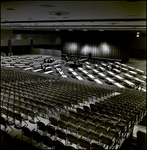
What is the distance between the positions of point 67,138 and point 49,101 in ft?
12.1

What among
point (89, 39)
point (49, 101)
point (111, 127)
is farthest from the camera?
point (89, 39)

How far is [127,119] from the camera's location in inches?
263

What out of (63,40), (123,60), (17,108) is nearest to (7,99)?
(17,108)

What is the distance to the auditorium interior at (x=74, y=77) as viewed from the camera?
527 centimetres

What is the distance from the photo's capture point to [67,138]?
206 inches

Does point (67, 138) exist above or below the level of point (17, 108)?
below

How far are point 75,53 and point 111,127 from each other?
3088cm

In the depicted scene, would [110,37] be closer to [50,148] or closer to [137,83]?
[137,83]

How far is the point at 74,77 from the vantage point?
18906 millimetres

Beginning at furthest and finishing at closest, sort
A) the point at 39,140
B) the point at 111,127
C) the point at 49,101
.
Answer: the point at 49,101 → the point at 111,127 → the point at 39,140

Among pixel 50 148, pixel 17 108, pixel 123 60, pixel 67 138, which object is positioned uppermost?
pixel 123 60

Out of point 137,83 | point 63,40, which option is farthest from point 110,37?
point 137,83

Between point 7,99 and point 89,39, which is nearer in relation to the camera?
point 7,99

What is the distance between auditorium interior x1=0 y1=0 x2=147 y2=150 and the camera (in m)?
5.27
